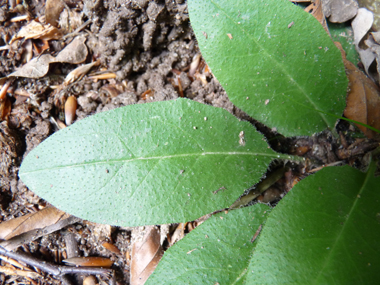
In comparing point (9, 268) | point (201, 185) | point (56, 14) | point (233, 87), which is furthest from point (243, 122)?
point (9, 268)

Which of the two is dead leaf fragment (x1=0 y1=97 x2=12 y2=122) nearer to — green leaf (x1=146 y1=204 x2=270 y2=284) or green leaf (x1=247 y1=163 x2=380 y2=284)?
green leaf (x1=146 y1=204 x2=270 y2=284)

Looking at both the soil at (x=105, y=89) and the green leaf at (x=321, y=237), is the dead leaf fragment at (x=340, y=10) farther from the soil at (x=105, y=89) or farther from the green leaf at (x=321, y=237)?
the green leaf at (x=321, y=237)

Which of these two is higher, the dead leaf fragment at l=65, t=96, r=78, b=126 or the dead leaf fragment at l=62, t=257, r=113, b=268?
the dead leaf fragment at l=65, t=96, r=78, b=126

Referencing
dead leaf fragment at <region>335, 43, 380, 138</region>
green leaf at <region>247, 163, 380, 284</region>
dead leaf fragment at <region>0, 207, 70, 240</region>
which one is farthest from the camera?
dead leaf fragment at <region>0, 207, 70, 240</region>

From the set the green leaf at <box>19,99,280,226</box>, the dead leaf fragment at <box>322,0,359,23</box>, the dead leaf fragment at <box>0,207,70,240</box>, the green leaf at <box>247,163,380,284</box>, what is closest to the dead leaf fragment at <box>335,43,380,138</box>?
the dead leaf fragment at <box>322,0,359,23</box>

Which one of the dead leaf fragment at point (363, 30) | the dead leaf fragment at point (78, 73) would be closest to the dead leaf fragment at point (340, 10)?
the dead leaf fragment at point (363, 30)

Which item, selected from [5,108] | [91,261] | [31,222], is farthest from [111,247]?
[5,108]
